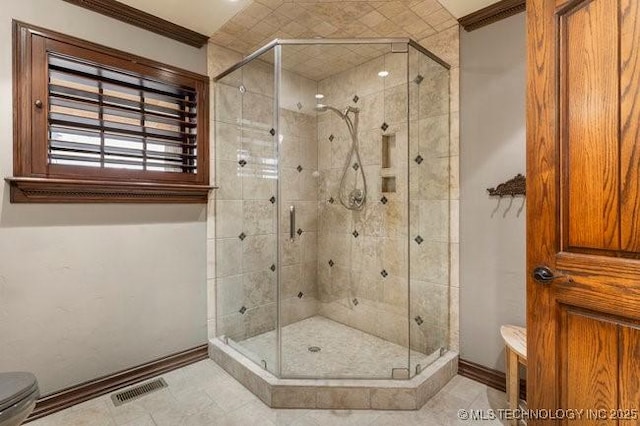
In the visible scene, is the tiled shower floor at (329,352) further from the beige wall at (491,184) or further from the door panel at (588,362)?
the door panel at (588,362)

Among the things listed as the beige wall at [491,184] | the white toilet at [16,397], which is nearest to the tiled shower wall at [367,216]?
the beige wall at [491,184]

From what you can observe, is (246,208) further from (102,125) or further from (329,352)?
(329,352)

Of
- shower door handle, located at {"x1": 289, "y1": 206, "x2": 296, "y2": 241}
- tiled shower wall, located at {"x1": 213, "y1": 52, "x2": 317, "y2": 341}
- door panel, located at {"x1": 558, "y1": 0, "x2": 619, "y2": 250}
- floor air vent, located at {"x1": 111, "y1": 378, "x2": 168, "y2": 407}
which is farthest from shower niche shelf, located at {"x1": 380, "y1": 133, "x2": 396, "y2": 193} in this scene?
floor air vent, located at {"x1": 111, "y1": 378, "x2": 168, "y2": 407}

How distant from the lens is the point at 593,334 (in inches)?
42.4

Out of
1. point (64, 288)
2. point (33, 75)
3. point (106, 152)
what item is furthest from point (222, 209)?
point (33, 75)

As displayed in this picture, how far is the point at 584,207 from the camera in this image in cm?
111

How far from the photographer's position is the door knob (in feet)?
3.82

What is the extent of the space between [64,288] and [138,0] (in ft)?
5.96

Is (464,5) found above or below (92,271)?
above

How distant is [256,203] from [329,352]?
1.25 metres

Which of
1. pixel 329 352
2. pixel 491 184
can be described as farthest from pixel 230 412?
pixel 491 184

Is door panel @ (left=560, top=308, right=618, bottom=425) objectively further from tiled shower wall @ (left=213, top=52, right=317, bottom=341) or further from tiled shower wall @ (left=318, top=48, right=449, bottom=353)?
tiled shower wall @ (left=213, top=52, right=317, bottom=341)

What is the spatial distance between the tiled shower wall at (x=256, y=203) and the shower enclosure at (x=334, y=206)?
0.01m

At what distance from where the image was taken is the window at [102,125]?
171 cm
